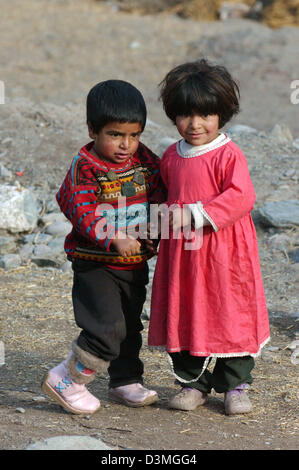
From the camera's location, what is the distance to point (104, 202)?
3117 millimetres

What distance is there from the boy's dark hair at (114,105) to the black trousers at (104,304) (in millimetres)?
630

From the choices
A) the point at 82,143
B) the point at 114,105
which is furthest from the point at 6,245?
the point at 114,105

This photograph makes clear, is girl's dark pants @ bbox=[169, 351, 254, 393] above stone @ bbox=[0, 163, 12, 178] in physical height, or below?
below

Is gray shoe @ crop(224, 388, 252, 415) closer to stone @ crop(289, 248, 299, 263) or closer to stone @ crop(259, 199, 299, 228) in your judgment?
stone @ crop(289, 248, 299, 263)

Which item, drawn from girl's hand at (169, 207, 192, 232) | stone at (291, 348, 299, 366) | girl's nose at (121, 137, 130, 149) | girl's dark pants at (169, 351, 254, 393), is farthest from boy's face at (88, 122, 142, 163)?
stone at (291, 348, 299, 366)

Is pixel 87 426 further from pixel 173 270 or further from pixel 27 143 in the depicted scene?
pixel 27 143

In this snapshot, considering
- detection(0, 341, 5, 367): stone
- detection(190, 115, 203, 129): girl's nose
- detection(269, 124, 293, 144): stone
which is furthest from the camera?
detection(269, 124, 293, 144): stone

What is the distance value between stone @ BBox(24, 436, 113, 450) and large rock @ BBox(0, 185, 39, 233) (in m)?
3.58

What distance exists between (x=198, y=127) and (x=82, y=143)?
450 cm

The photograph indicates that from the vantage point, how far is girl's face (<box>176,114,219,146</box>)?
3086 millimetres

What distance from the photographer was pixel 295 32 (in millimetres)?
13773

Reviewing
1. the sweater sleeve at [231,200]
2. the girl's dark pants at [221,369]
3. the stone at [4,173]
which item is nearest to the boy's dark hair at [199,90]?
the sweater sleeve at [231,200]

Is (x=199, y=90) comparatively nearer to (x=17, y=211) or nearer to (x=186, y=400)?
(x=186, y=400)

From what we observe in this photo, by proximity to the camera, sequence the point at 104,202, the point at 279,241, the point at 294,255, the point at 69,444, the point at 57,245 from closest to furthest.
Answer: the point at 69,444
the point at 104,202
the point at 294,255
the point at 279,241
the point at 57,245
